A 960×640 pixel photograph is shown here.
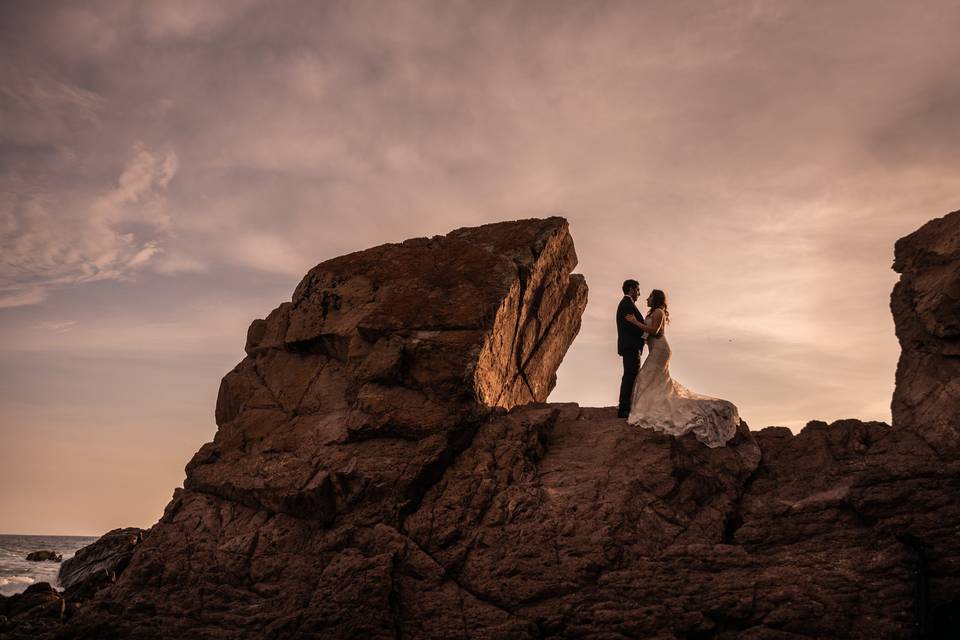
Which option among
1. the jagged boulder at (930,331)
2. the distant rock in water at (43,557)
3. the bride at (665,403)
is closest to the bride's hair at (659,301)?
the bride at (665,403)

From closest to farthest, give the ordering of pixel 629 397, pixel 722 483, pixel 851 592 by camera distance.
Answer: pixel 851 592
pixel 722 483
pixel 629 397

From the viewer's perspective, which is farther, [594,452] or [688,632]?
[594,452]

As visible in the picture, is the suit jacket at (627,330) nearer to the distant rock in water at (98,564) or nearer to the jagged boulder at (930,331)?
the jagged boulder at (930,331)

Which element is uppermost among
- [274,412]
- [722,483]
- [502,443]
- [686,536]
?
[274,412]

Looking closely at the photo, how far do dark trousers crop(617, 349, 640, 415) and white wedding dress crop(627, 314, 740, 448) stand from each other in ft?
0.71

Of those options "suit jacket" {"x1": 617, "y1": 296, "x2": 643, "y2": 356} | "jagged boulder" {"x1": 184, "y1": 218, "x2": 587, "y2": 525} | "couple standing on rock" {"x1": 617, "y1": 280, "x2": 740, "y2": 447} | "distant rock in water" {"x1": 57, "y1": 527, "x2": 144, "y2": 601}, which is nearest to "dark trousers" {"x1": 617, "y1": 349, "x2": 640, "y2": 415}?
"couple standing on rock" {"x1": 617, "y1": 280, "x2": 740, "y2": 447}

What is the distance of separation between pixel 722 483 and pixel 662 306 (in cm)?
417

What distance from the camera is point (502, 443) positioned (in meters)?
11.9

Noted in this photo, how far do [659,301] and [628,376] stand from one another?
5.89 feet

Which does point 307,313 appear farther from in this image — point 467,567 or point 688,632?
point 688,632

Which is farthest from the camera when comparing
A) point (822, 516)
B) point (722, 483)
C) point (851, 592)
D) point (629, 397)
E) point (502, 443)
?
point (629, 397)

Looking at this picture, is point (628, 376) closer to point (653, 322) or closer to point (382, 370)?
point (653, 322)

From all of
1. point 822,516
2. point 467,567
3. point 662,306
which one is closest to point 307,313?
point 467,567

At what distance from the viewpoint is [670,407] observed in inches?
491
